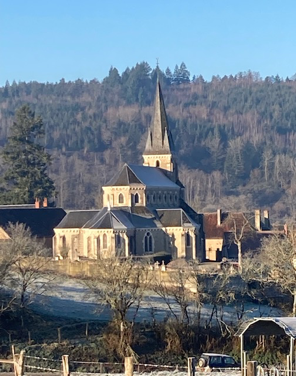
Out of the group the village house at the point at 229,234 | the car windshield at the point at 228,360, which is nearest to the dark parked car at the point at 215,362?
the car windshield at the point at 228,360

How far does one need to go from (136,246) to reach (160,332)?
33.7 meters

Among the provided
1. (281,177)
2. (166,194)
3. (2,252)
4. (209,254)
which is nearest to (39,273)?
(2,252)

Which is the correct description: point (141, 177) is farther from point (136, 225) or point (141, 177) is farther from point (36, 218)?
point (36, 218)

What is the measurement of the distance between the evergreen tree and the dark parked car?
179 ft

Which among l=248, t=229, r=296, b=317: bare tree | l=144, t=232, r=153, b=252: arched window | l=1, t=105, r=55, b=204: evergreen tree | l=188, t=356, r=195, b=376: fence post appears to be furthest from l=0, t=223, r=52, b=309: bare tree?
l=1, t=105, r=55, b=204: evergreen tree

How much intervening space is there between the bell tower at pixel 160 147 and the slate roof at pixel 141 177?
1739 millimetres

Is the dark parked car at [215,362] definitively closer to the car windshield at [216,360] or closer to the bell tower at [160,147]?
the car windshield at [216,360]

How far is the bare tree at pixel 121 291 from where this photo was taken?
40031 mm

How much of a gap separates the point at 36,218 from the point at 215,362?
45350 mm

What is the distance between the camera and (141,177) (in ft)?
261

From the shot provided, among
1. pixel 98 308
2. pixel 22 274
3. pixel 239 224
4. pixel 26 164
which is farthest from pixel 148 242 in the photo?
pixel 22 274

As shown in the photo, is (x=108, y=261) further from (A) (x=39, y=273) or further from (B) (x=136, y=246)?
(B) (x=136, y=246)

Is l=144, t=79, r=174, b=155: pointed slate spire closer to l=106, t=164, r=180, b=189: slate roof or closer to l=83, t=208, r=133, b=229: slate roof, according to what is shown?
l=106, t=164, r=180, b=189: slate roof

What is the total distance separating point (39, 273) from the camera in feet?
153
